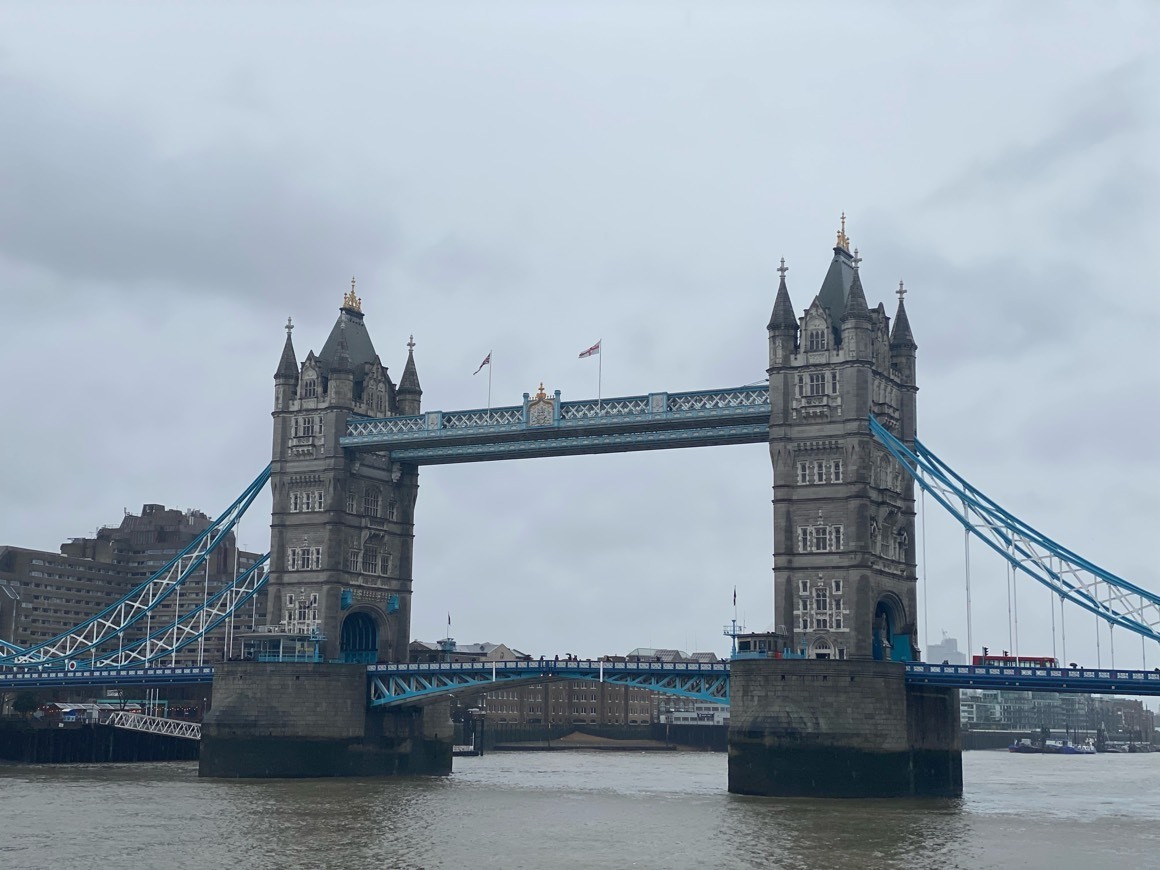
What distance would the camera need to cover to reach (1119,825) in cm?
7694

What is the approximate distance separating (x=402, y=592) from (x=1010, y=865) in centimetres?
6479

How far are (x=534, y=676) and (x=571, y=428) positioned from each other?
16.7 metres

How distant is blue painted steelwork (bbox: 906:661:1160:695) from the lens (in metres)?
83.9

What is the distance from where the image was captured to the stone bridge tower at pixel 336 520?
4377 inches

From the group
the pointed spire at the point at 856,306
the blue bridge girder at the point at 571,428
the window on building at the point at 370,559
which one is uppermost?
the pointed spire at the point at 856,306

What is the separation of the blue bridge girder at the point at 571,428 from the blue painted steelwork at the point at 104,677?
20997 mm

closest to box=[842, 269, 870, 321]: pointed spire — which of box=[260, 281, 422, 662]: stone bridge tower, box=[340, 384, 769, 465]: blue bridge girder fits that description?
box=[340, 384, 769, 465]: blue bridge girder

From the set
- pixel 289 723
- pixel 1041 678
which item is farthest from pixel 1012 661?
pixel 289 723

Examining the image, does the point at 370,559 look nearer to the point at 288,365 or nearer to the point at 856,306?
the point at 288,365

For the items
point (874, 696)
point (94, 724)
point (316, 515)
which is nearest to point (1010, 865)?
point (874, 696)

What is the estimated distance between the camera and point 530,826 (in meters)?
73.2

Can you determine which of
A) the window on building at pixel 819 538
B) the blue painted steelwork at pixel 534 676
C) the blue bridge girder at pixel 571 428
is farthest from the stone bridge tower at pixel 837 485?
the blue painted steelwork at pixel 534 676

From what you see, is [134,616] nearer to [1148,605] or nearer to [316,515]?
[316,515]

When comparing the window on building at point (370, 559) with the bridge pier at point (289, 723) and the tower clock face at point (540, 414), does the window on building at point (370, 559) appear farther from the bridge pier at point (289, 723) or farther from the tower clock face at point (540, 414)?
the tower clock face at point (540, 414)
